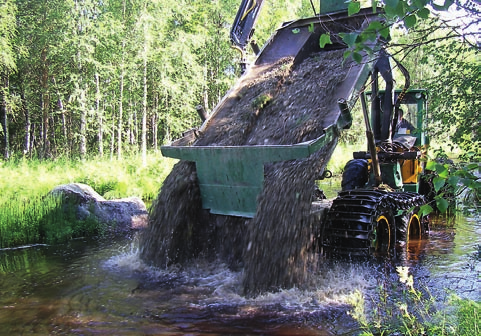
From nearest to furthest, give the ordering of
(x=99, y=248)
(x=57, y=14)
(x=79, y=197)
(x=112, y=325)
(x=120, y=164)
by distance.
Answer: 1. (x=112, y=325)
2. (x=99, y=248)
3. (x=79, y=197)
4. (x=120, y=164)
5. (x=57, y=14)

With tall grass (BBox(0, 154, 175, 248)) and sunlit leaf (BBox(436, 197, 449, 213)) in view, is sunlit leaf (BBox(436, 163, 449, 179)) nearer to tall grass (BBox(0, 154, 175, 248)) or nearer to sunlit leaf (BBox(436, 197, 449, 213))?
sunlit leaf (BBox(436, 197, 449, 213))

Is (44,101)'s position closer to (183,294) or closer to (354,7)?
(183,294)

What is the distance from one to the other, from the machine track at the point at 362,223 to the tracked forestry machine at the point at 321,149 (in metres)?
0.01

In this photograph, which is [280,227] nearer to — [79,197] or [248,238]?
[248,238]

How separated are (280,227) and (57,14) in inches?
605

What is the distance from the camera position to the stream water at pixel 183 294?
471cm

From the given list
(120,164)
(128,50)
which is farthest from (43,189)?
(128,50)

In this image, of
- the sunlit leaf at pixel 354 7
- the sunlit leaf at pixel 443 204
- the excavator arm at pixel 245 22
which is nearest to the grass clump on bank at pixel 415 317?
the sunlit leaf at pixel 443 204

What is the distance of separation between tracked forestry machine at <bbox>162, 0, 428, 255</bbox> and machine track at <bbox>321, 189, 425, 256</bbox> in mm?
12

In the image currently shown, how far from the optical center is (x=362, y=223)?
6.03 meters

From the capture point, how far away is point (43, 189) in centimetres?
1020

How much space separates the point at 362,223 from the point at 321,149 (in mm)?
1108

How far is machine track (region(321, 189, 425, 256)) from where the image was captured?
599 cm

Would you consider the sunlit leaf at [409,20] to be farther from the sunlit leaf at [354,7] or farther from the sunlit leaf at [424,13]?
the sunlit leaf at [354,7]
